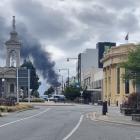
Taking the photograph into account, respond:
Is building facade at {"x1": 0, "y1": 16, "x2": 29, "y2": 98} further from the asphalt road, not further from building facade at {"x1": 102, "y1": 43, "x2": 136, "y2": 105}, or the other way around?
the asphalt road

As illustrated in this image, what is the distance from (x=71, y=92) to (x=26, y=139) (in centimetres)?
12547

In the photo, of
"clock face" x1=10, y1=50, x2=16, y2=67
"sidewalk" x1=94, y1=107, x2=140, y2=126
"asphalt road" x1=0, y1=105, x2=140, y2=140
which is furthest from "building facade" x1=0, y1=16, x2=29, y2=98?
"asphalt road" x1=0, y1=105, x2=140, y2=140

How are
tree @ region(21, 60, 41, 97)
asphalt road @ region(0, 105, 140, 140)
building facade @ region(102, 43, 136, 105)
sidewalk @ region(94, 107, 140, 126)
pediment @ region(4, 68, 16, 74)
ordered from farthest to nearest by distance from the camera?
tree @ region(21, 60, 41, 97)
pediment @ region(4, 68, 16, 74)
building facade @ region(102, 43, 136, 105)
sidewalk @ region(94, 107, 140, 126)
asphalt road @ region(0, 105, 140, 140)

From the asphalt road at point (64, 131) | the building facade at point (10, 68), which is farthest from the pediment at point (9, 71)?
the asphalt road at point (64, 131)

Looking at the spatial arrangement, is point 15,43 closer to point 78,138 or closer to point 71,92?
point 71,92

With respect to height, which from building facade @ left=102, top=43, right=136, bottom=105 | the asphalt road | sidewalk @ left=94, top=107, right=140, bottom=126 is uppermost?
building facade @ left=102, top=43, right=136, bottom=105

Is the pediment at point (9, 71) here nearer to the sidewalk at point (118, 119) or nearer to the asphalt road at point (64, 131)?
the sidewalk at point (118, 119)

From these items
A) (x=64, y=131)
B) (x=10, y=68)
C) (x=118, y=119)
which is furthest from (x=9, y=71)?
(x=64, y=131)

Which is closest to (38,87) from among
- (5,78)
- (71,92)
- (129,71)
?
(5,78)

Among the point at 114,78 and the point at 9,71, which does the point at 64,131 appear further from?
the point at 9,71

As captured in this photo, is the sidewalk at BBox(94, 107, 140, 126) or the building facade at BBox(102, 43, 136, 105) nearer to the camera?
the sidewalk at BBox(94, 107, 140, 126)

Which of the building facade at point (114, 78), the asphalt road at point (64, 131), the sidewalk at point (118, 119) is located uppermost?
the building facade at point (114, 78)

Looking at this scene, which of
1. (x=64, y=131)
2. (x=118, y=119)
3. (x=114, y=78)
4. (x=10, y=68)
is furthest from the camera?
(x=10, y=68)

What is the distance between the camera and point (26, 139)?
24078mm
